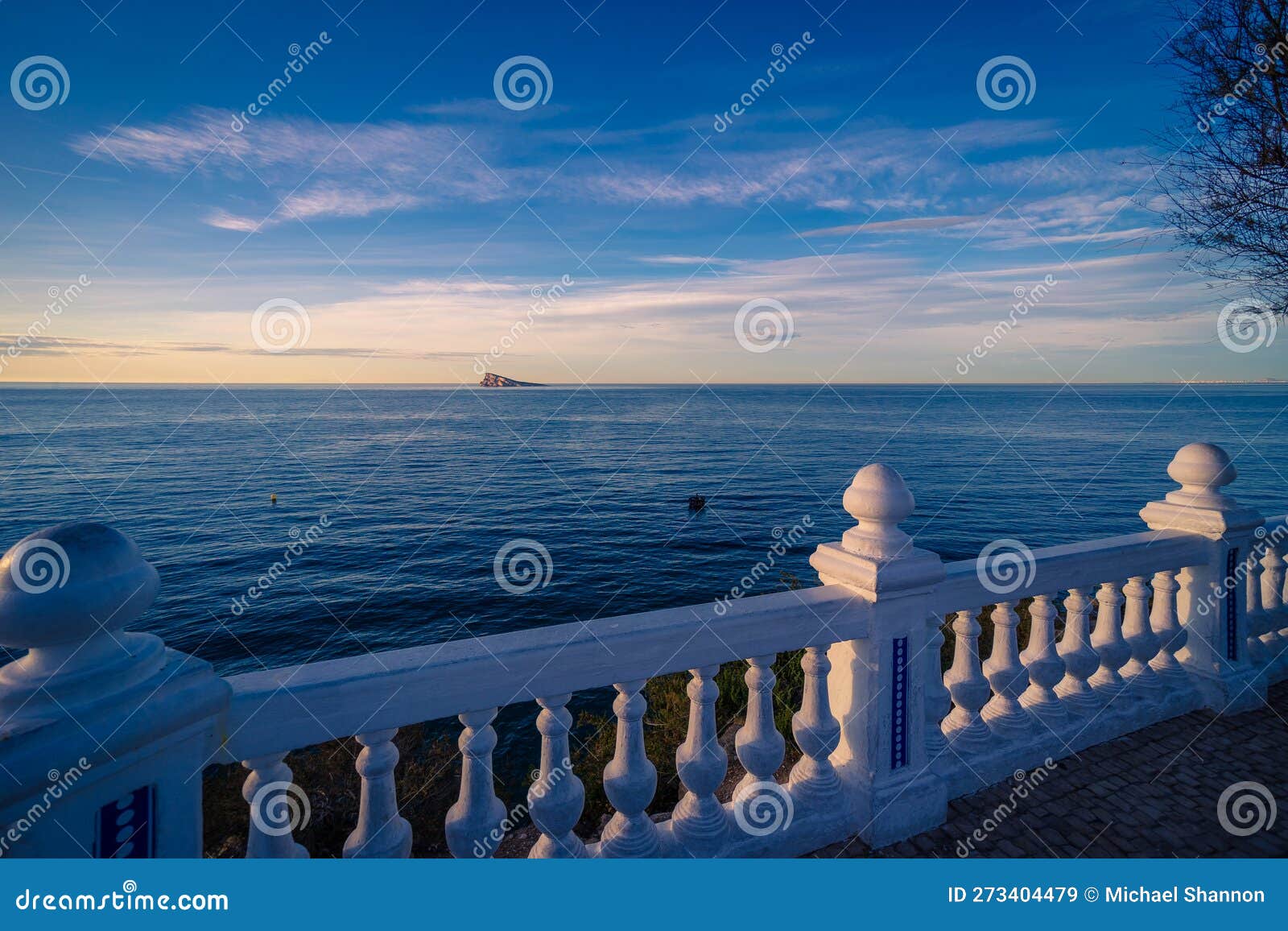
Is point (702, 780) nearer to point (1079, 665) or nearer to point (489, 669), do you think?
point (489, 669)

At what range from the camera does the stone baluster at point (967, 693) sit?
12.7 ft

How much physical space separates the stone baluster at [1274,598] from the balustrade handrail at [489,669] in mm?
4872

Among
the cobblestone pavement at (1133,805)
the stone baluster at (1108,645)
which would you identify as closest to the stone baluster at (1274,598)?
the cobblestone pavement at (1133,805)

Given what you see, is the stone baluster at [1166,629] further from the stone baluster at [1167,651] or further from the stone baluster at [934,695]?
the stone baluster at [934,695]

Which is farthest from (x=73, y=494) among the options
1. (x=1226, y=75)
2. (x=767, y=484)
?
(x=1226, y=75)

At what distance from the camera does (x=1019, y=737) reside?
413cm

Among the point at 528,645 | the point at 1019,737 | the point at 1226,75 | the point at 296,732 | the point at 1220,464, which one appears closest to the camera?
the point at 296,732

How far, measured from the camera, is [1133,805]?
12.6ft

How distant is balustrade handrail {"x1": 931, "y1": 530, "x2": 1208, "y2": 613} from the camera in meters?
3.72

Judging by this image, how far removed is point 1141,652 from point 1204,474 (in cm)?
141

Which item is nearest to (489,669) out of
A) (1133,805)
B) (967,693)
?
(967,693)

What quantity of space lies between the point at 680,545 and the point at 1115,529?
20457 millimetres

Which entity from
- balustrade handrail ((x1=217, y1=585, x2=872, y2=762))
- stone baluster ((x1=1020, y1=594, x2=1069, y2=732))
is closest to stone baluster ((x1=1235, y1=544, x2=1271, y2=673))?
stone baluster ((x1=1020, y1=594, x2=1069, y2=732))

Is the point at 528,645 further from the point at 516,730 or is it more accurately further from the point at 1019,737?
the point at 516,730
